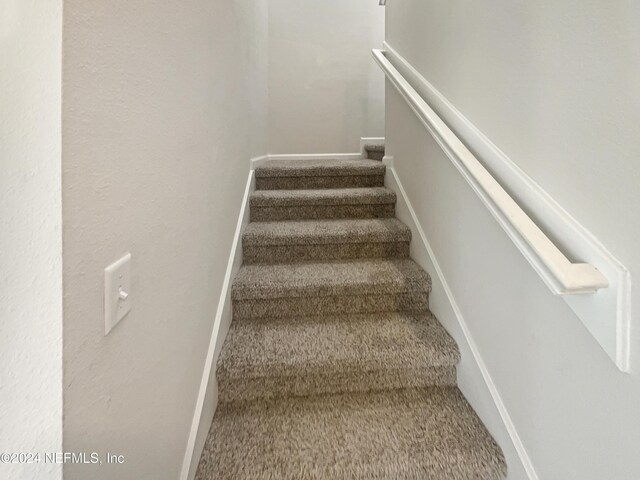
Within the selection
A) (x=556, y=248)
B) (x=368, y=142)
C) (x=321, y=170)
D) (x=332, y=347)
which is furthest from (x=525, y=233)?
(x=368, y=142)

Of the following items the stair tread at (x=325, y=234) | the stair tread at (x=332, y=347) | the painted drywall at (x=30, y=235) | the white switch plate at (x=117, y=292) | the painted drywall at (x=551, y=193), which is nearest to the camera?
the painted drywall at (x=30, y=235)

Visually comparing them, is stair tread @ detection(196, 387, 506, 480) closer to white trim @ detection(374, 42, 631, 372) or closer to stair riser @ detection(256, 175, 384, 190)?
white trim @ detection(374, 42, 631, 372)

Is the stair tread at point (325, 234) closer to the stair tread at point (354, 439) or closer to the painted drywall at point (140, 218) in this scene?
the painted drywall at point (140, 218)

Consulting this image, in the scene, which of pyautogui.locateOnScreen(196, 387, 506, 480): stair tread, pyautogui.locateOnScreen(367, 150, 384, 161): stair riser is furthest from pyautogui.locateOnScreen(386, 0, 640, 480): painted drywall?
pyautogui.locateOnScreen(367, 150, 384, 161): stair riser

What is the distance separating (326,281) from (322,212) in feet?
2.11

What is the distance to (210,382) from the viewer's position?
3.63ft

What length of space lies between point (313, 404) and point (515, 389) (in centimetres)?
65

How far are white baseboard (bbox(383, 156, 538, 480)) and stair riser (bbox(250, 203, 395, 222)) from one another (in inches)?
9.9

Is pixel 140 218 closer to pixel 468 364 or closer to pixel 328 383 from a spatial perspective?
pixel 328 383

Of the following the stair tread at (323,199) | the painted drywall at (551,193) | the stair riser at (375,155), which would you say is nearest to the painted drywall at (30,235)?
the painted drywall at (551,193)

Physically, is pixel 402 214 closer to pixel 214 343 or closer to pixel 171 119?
pixel 214 343

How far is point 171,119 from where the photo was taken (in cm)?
78

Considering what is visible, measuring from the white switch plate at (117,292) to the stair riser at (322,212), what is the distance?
144 cm

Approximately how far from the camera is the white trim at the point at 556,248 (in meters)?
0.66
